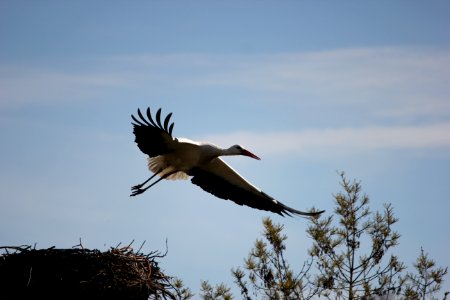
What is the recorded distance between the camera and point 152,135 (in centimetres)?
1057

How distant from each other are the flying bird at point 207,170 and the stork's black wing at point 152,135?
14 mm

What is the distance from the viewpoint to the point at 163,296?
768 centimetres

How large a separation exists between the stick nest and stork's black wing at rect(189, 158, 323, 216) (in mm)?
4090

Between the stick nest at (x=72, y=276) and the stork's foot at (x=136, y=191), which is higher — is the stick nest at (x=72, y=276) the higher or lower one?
the lower one

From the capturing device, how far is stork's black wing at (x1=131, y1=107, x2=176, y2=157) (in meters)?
10.2

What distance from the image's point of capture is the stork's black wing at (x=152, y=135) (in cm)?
1023

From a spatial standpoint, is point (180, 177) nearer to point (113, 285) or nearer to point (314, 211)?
point (314, 211)

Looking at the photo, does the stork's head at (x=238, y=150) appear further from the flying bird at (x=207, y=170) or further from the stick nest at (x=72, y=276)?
the stick nest at (x=72, y=276)

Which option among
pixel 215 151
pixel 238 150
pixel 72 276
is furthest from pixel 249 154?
pixel 72 276

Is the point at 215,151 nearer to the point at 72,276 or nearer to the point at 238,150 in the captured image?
the point at 238,150

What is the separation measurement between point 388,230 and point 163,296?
13.1 ft

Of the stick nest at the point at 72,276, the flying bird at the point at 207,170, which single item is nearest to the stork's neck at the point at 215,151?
the flying bird at the point at 207,170

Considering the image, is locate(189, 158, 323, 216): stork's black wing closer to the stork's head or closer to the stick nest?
the stork's head

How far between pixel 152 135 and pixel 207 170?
1.50 meters
